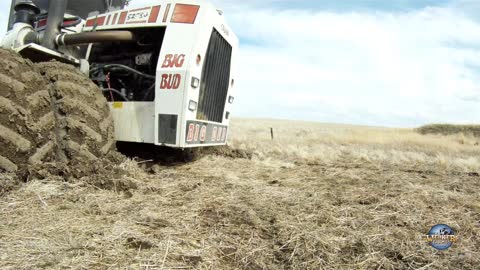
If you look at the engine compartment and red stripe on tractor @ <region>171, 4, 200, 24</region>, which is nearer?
red stripe on tractor @ <region>171, 4, 200, 24</region>

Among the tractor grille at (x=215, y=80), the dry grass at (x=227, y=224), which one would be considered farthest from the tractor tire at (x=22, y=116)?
the tractor grille at (x=215, y=80)

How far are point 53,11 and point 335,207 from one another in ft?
13.3

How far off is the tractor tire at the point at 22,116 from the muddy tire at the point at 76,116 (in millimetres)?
97

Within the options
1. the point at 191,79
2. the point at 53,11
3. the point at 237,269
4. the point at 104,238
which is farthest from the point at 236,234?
the point at 53,11

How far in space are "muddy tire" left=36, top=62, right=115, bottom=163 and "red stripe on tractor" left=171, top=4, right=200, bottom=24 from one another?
131 cm

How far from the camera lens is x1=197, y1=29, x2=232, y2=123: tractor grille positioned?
5070mm

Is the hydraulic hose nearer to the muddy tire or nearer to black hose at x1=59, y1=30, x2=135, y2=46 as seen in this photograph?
black hose at x1=59, y1=30, x2=135, y2=46

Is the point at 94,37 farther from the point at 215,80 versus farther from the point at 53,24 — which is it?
the point at 215,80

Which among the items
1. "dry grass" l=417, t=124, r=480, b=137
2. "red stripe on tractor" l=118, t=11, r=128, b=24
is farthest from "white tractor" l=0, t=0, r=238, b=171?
"dry grass" l=417, t=124, r=480, b=137

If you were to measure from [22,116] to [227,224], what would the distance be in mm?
2031

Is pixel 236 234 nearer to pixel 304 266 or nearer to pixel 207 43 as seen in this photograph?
pixel 304 266

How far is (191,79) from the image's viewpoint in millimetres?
4539

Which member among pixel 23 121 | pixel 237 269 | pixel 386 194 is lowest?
pixel 237 269

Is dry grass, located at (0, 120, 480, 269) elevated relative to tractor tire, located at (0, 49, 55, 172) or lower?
lower
